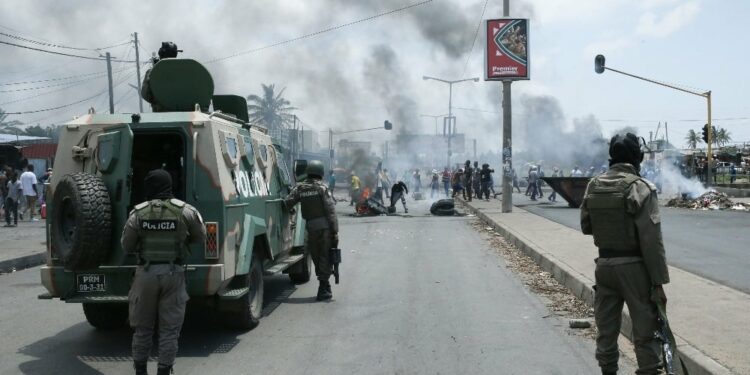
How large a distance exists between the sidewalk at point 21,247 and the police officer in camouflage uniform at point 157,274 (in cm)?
770

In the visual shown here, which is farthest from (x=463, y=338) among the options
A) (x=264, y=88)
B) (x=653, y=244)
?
(x=264, y=88)

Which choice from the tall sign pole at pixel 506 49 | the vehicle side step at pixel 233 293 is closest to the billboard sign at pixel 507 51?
the tall sign pole at pixel 506 49

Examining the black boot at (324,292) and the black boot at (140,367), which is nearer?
the black boot at (140,367)

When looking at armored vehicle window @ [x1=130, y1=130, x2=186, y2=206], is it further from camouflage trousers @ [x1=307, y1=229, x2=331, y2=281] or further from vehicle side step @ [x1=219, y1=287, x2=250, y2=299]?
camouflage trousers @ [x1=307, y1=229, x2=331, y2=281]

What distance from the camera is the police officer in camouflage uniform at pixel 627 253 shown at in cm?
420

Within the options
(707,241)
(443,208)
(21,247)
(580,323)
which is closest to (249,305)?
(580,323)

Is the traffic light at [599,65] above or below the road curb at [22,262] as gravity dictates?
above

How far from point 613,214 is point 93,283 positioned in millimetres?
4153

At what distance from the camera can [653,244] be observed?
13.7ft

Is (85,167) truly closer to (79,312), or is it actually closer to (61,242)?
(61,242)

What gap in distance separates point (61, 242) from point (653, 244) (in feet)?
15.2

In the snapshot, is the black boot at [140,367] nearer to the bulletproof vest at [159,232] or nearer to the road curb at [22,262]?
the bulletproof vest at [159,232]

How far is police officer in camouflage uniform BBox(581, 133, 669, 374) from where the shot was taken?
4.20 metres

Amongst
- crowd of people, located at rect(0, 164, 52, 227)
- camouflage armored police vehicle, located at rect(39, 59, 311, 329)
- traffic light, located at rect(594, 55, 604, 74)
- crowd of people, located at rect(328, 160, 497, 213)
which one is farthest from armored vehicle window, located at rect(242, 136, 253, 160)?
traffic light, located at rect(594, 55, 604, 74)
